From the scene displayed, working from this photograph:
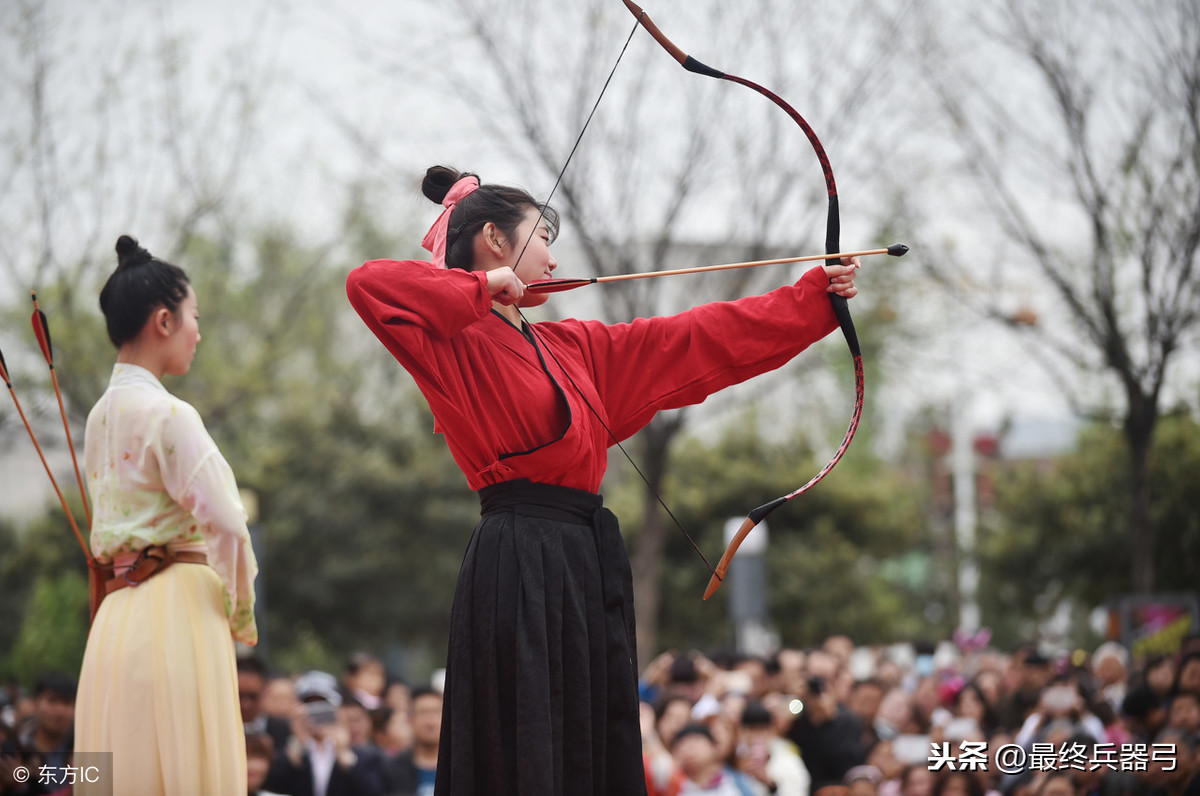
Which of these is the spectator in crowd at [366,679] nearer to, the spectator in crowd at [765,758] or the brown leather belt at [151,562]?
the spectator in crowd at [765,758]

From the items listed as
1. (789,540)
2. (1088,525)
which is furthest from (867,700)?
(789,540)

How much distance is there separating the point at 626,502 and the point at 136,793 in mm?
13551

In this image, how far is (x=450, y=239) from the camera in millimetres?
3168

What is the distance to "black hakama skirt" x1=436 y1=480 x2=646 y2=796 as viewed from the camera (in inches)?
→ 111

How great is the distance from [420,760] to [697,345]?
4.28m

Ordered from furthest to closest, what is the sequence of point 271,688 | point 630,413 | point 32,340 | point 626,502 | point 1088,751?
1. point 626,502
2. point 32,340
3. point 271,688
4. point 1088,751
5. point 630,413

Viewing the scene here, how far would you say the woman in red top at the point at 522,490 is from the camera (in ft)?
9.23

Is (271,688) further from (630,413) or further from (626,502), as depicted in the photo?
(626,502)

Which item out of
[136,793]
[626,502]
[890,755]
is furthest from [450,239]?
[626,502]

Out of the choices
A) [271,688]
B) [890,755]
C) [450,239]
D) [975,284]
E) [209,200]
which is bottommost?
[890,755]

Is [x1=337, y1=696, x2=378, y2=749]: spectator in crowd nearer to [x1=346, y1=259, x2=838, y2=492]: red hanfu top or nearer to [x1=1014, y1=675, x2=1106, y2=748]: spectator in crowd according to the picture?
[x1=1014, y1=675, x2=1106, y2=748]: spectator in crowd

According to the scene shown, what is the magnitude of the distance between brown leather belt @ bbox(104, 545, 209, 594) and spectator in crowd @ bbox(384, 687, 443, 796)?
3518 mm

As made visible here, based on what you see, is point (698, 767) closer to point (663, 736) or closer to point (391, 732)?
point (663, 736)

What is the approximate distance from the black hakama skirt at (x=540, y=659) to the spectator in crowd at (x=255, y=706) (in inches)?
170
